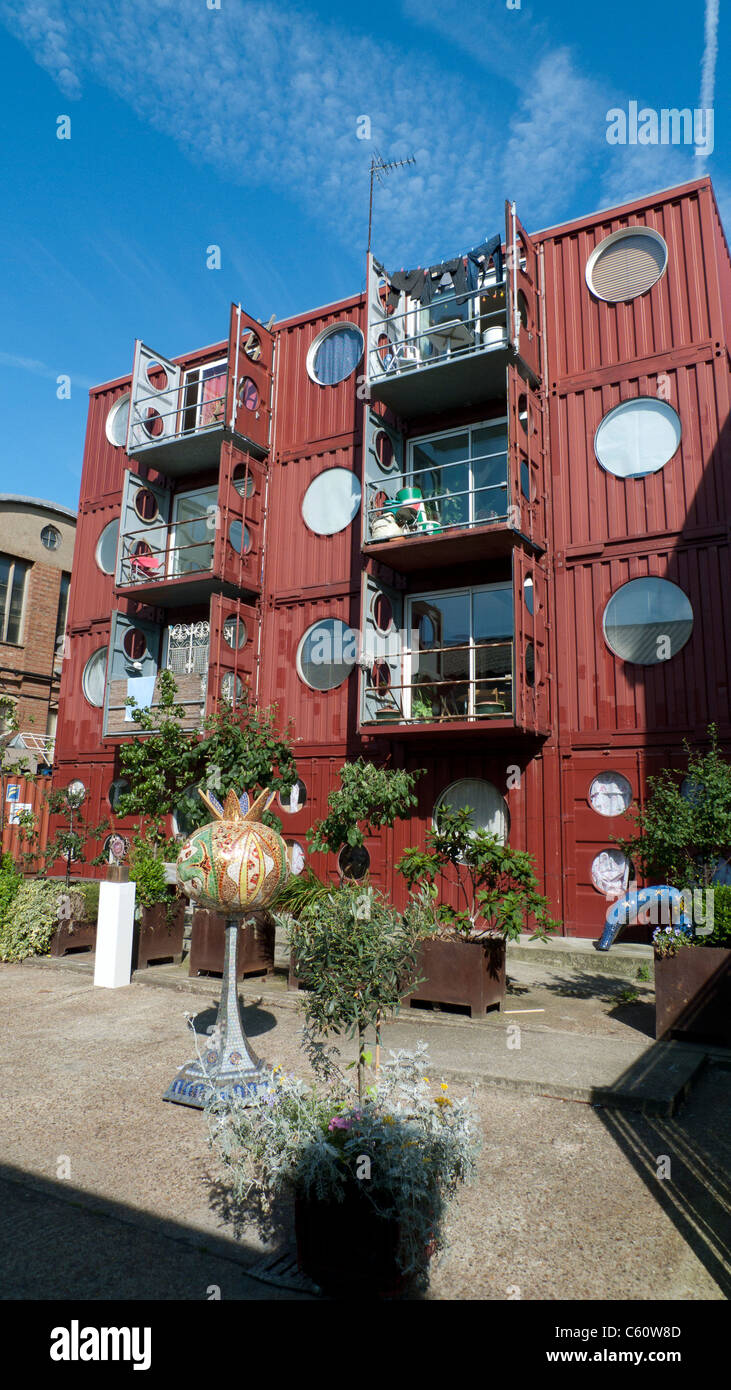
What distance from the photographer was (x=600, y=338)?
14.9 metres

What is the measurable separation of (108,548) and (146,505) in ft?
6.92

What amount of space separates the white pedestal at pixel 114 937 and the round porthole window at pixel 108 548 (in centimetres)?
1200

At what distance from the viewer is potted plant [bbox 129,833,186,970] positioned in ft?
39.0

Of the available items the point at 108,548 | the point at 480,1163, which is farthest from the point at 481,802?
the point at 108,548

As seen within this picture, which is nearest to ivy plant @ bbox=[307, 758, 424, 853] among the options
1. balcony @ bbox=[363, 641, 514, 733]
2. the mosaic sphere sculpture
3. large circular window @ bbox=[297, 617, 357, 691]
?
balcony @ bbox=[363, 641, 514, 733]

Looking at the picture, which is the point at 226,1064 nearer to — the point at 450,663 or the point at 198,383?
the point at 450,663

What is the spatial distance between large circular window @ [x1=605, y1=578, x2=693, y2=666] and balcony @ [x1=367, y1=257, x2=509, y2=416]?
16.3 feet

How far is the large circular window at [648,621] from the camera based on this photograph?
13250mm

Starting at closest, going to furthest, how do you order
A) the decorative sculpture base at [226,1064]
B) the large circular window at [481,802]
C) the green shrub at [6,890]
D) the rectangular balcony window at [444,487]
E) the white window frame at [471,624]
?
the decorative sculpture base at [226,1064], the green shrub at [6,890], the large circular window at [481,802], the white window frame at [471,624], the rectangular balcony window at [444,487]

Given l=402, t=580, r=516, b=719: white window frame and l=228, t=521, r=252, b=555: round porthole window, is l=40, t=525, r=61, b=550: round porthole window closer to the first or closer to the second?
l=228, t=521, r=252, b=555: round porthole window

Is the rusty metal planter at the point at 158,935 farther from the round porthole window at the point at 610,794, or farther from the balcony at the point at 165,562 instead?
the balcony at the point at 165,562

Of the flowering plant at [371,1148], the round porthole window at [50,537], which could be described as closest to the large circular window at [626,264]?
the flowering plant at [371,1148]

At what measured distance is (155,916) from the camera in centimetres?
1209
